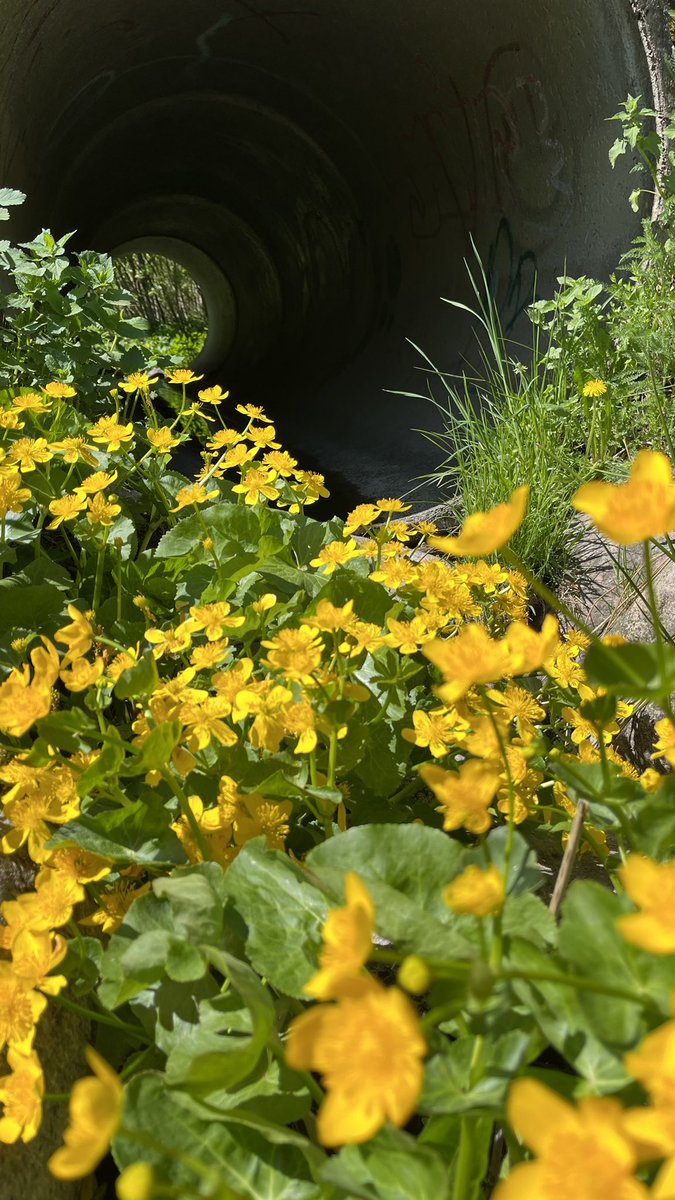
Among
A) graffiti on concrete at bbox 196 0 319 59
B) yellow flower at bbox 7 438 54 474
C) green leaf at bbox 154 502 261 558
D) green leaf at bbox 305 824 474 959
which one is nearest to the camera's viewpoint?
green leaf at bbox 305 824 474 959

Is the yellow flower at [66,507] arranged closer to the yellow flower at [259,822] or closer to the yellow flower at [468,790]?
the yellow flower at [259,822]

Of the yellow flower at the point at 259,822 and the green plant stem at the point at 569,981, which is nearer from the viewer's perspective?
the green plant stem at the point at 569,981

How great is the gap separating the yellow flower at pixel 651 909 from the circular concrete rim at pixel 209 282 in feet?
33.5

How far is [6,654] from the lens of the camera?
1.51 meters

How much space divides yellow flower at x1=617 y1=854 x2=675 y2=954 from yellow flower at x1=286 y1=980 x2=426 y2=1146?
13 centimetres

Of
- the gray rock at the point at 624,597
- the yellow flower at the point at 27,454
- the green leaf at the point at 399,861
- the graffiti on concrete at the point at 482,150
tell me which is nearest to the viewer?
the green leaf at the point at 399,861

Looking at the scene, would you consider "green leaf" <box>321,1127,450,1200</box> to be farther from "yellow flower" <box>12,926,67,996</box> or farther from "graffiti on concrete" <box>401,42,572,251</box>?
"graffiti on concrete" <box>401,42,572,251</box>

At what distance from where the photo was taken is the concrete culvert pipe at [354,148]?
3.86m

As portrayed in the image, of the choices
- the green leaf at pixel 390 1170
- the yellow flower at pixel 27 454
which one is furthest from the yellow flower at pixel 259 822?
the yellow flower at pixel 27 454

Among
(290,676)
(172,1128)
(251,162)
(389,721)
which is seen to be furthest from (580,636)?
(251,162)

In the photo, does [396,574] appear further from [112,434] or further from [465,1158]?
[465,1158]

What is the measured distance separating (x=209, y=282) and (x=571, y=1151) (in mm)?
11923

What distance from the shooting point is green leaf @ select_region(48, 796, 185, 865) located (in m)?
1.01

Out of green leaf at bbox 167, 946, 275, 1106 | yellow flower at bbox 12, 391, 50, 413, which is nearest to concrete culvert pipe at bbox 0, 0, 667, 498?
yellow flower at bbox 12, 391, 50, 413
